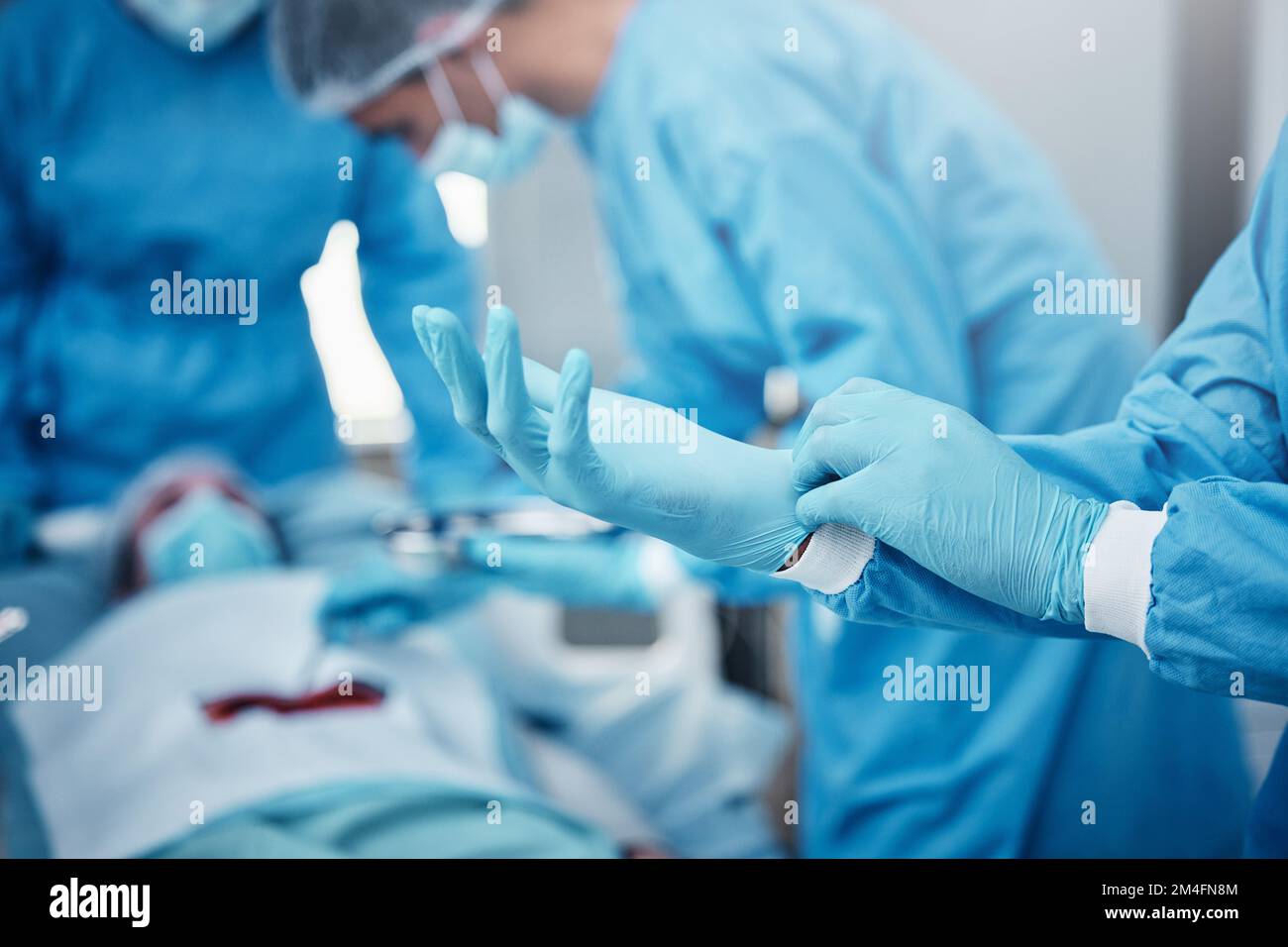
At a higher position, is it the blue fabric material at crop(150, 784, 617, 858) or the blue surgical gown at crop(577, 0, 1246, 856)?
the blue surgical gown at crop(577, 0, 1246, 856)

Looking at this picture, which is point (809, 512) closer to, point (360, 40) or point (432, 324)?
point (432, 324)

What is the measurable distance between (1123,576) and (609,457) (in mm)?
373

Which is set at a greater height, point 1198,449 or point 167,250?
point 167,250

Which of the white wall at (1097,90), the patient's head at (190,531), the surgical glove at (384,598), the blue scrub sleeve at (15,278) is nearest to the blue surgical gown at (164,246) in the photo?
the blue scrub sleeve at (15,278)

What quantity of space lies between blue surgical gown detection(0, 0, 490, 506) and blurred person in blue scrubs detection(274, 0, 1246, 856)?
0.48 meters

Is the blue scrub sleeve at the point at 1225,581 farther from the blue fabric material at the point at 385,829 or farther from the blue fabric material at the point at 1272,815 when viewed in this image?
A: the blue fabric material at the point at 385,829

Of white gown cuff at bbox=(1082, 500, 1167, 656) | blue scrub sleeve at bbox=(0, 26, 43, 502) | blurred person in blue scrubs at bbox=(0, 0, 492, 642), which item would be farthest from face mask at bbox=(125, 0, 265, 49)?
white gown cuff at bbox=(1082, 500, 1167, 656)

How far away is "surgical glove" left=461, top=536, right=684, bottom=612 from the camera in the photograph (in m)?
1.46

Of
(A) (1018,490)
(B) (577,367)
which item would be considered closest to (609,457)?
(B) (577,367)

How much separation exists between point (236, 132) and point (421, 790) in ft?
3.79

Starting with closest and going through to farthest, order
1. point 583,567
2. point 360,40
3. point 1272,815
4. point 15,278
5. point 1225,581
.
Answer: point 1225,581, point 1272,815, point 360,40, point 583,567, point 15,278

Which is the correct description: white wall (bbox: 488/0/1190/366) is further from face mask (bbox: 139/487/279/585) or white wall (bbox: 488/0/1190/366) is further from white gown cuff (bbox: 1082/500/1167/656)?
face mask (bbox: 139/487/279/585)

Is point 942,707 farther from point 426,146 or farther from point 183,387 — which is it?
point 183,387

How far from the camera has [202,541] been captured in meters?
1.52
